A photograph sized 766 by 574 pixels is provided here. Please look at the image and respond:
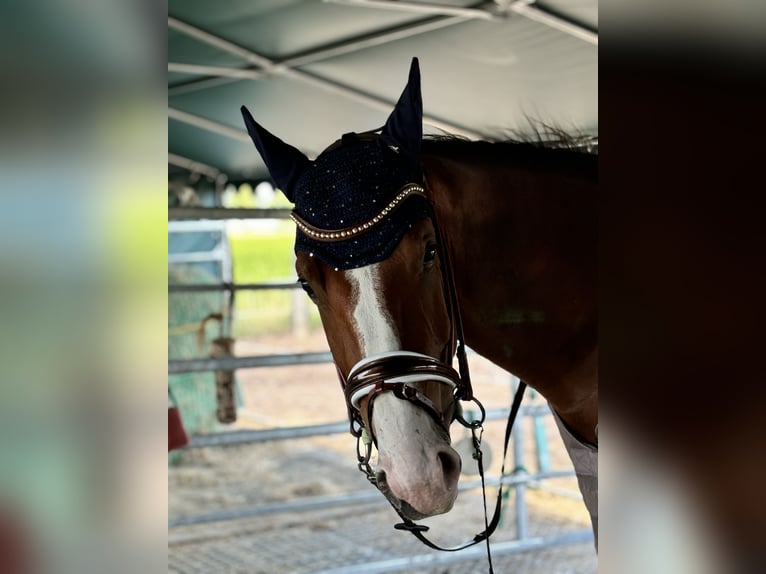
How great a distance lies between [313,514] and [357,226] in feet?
11.8

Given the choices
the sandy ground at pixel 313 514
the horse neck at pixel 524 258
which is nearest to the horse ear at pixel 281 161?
the horse neck at pixel 524 258

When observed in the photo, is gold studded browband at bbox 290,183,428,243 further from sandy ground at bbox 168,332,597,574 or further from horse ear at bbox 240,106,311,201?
sandy ground at bbox 168,332,597,574

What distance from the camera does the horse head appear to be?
112 cm

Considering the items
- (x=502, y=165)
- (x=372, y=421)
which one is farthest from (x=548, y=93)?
(x=372, y=421)

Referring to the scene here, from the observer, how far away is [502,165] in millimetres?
1467

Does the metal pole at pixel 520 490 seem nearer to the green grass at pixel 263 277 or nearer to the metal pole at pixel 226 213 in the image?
the metal pole at pixel 226 213

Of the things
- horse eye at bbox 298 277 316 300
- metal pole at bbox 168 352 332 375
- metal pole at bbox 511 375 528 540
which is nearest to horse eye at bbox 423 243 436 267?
horse eye at bbox 298 277 316 300

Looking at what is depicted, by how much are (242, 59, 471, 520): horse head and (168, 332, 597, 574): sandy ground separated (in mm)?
2173

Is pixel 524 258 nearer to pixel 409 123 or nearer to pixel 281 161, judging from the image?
pixel 409 123

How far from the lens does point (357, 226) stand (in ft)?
3.97

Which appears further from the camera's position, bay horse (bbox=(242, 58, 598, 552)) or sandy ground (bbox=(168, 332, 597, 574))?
sandy ground (bbox=(168, 332, 597, 574))

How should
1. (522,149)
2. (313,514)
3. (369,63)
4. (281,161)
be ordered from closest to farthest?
(281,161)
(522,149)
(369,63)
(313,514)

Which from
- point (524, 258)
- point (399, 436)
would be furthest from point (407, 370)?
point (524, 258)
